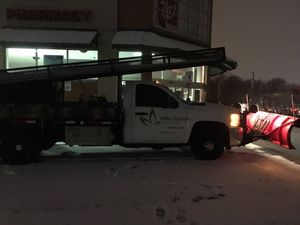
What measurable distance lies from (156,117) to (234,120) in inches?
81.5

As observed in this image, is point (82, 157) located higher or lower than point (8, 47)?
lower

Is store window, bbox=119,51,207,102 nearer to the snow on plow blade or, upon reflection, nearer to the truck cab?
the snow on plow blade

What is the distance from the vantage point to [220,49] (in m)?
12.7

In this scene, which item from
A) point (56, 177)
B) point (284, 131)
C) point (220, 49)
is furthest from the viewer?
point (284, 131)

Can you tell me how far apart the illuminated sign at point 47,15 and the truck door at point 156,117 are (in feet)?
38.0

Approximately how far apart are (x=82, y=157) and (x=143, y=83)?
2485 millimetres

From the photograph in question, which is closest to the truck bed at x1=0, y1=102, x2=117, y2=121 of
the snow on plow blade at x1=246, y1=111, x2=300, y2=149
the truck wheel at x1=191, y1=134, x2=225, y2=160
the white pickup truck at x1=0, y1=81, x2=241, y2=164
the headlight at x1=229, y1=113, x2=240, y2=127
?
the white pickup truck at x1=0, y1=81, x2=241, y2=164

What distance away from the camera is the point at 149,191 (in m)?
8.61

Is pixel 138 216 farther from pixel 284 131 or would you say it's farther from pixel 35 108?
pixel 284 131

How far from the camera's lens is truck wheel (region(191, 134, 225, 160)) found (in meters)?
12.3

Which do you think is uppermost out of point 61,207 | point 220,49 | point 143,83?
point 220,49

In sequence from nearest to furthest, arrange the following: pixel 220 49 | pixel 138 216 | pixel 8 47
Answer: pixel 138 216 < pixel 220 49 < pixel 8 47

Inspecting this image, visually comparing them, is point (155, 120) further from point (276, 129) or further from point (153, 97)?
point (276, 129)

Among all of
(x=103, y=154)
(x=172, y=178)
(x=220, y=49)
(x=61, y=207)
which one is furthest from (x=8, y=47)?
(x=61, y=207)
